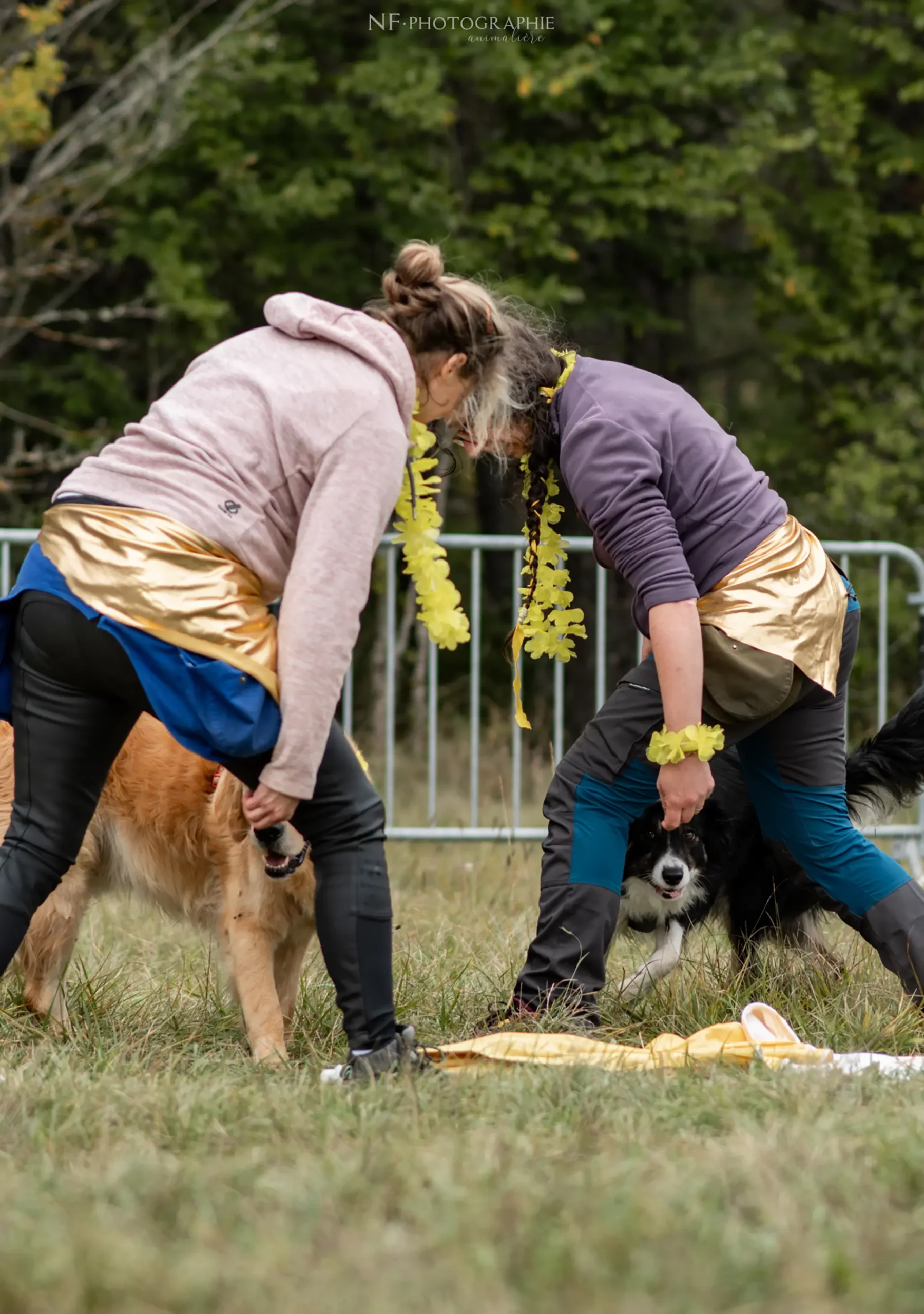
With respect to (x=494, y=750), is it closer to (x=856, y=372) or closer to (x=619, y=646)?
(x=619, y=646)

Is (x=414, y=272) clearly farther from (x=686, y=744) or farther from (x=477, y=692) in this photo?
(x=477, y=692)

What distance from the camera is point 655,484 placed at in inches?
125

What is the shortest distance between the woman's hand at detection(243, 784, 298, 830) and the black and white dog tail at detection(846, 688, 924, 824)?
6.18ft

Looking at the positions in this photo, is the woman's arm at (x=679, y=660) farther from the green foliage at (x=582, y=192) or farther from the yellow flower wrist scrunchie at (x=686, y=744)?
the green foliage at (x=582, y=192)

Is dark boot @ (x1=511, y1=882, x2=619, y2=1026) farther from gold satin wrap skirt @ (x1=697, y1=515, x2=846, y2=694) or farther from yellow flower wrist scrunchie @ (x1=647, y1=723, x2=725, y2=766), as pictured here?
gold satin wrap skirt @ (x1=697, y1=515, x2=846, y2=694)

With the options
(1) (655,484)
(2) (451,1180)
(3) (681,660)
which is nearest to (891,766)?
(3) (681,660)

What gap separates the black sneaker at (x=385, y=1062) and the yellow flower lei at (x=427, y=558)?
83cm

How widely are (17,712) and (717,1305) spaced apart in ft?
5.82

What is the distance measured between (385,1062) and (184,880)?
1.10 meters

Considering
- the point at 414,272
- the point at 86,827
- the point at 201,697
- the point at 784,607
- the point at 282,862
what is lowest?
the point at 282,862

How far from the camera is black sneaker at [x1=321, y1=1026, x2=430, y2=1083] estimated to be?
2.87 m

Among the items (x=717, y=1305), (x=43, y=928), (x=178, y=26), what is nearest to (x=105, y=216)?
(x=178, y=26)

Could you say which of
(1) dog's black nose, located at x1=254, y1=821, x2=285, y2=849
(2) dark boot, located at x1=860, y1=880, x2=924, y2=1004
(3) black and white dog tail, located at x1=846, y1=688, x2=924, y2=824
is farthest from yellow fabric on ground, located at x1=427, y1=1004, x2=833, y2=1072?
(3) black and white dog tail, located at x1=846, y1=688, x2=924, y2=824

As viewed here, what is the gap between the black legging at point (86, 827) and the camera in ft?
9.26
